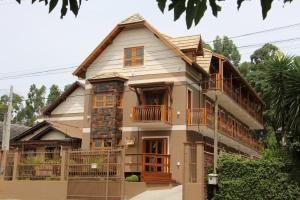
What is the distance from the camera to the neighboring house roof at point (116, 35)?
27.0 meters

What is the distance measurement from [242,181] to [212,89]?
13109 millimetres

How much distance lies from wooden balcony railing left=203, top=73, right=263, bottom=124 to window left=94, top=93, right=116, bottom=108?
596 centimetres

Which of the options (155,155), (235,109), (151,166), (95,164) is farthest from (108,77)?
(235,109)

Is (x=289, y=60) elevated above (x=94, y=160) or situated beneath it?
elevated above

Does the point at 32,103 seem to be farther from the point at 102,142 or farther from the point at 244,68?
the point at 102,142

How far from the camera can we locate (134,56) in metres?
29.0

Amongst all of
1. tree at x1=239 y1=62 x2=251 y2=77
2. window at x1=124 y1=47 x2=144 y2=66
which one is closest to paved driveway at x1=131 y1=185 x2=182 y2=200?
window at x1=124 y1=47 x2=144 y2=66

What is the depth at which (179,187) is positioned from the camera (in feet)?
80.1

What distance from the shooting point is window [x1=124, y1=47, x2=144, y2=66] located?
28.7m

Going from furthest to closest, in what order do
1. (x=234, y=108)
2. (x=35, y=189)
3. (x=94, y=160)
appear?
(x=234, y=108), (x=35, y=189), (x=94, y=160)

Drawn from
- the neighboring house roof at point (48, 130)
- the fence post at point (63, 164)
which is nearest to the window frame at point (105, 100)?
the neighboring house roof at point (48, 130)

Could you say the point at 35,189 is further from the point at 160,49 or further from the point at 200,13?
the point at 200,13

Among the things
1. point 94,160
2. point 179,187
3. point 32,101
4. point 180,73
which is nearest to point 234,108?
point 180,73

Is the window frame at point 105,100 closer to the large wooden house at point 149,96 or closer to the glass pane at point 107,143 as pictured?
the large wooden house at point 149,96
